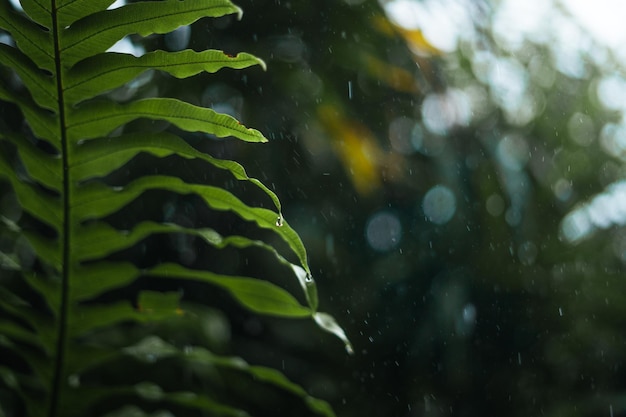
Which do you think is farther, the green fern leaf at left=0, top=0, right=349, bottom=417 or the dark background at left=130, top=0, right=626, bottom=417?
the dark background at left=130, top=0, right=626, bottom=417

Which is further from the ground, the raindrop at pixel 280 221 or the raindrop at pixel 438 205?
the raindrop at pixel 280 221

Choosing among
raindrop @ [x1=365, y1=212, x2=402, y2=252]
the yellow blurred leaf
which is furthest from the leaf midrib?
raindrop @ [x1=365, y1=212, x2=402, y2=252]

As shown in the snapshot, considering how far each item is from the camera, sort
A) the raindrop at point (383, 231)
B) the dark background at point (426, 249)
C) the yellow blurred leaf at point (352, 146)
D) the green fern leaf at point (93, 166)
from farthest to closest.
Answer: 1. the raindrop at point (383, 231)
2. the dark background at point (426, 249)
3. the yellow blurred leaf at point (352, 146)
4. the green fern leaf at point (93, 166)

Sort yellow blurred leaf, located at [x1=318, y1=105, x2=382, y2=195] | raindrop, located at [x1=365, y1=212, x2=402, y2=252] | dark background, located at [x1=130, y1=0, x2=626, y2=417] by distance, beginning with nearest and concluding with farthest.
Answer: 1. yellow blurred leaf, located at [x1=318, y1=105, x2=382, y2=195]
2. dark background, located at [x1=130, y1=0, x2=626, y2=417]
3. raindrop, located at [x1=365, y1=212, x2=402, y2=252]

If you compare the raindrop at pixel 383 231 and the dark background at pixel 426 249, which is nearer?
the dark background at pixel 426 249

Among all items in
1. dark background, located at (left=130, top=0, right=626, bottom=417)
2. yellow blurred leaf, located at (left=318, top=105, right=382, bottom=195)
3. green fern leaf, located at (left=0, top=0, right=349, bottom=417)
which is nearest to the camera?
green fern leaf, located at (left=0, top=0, right=349, bottom=417)

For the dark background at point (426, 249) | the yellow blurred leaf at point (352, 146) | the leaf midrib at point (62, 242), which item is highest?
the leaf midrib at point (62, 242)

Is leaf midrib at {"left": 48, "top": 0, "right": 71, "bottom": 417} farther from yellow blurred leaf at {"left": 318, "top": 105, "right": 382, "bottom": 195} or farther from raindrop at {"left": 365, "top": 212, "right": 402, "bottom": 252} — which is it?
raindrop at {"left": 365, "top": 212, "right": 402, "bottom": 252}

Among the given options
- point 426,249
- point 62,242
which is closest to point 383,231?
point 426,249

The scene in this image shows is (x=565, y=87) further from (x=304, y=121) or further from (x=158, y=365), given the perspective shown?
(x=158, y=365)

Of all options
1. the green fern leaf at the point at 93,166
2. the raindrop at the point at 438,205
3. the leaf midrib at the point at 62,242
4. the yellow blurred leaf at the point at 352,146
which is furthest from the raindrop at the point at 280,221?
the raindrop at the point at 438,205

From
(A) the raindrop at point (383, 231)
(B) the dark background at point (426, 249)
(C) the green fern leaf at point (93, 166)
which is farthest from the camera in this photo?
(A) the raindrop at point (383, 231)

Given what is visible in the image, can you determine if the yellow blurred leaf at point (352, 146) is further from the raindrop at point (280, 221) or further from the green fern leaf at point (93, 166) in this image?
the raindrop at point (280, 221)

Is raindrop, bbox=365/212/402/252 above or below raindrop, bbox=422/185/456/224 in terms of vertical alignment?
below
